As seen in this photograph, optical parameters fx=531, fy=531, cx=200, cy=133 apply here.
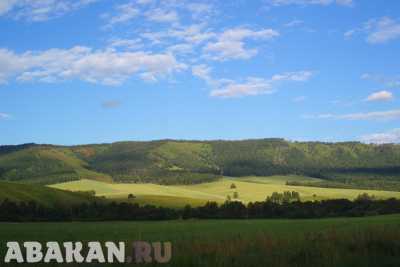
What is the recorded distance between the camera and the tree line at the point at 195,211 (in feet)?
272

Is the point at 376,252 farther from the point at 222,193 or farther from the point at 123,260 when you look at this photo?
the point at 222,193

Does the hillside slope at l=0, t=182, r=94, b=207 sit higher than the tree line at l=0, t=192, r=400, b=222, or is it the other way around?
the hillside slope at l=0, t=182, r=94, b=207

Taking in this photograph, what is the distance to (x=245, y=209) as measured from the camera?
98062 millimetres

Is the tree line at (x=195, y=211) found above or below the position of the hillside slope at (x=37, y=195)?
A: below

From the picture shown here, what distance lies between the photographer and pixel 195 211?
9538 cm

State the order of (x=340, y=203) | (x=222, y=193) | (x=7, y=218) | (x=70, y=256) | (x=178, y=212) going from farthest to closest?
(x=222, y=193) < (x=340, y=203) < (x=178, y=212) < (x=7, y=218) < (x=70, y=256)

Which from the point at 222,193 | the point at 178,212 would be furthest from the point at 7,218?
the point at 222,193

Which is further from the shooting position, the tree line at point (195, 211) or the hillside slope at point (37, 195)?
the hillside slope at point (37, 195)

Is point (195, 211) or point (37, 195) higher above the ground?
point (37, 195)

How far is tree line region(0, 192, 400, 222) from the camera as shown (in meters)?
82.9

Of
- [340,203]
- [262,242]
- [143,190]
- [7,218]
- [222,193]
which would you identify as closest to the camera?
[262,242]

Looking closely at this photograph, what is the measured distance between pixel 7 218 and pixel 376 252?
6760 cm

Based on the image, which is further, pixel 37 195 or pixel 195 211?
pixel 37 195

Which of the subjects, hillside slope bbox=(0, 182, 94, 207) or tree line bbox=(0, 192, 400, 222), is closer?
tree line bbox=(0, 192, 400, 222)
